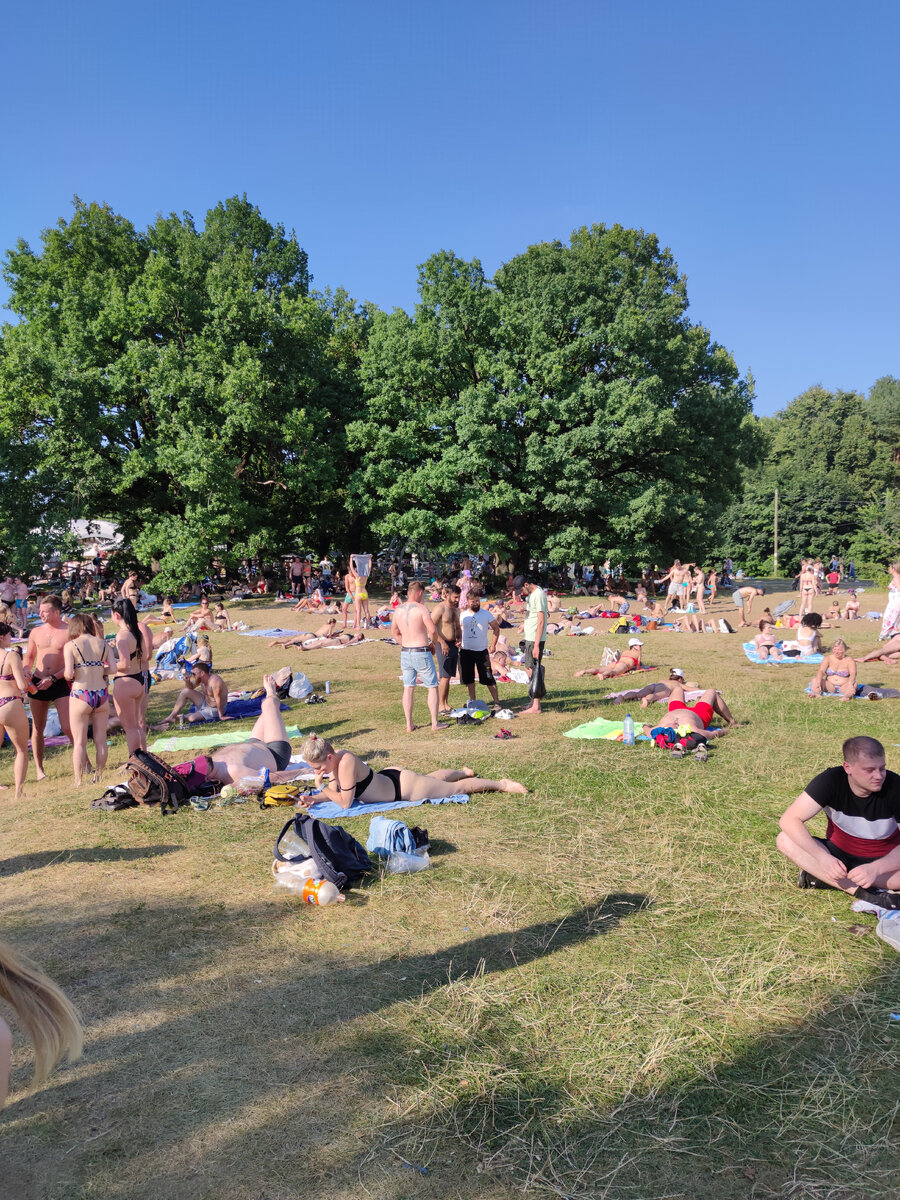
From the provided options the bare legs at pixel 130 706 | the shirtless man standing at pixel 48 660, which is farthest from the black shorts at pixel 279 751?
the shirtless man standing at pixel 48 660

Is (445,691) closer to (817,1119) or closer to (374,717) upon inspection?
(374,717)

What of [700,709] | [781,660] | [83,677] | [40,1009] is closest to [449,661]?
[700,709]

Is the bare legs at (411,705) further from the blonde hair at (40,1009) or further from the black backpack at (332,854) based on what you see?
the blonde hair at (40,1009)

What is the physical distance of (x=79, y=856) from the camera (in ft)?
20.1

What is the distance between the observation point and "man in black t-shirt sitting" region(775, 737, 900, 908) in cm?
473

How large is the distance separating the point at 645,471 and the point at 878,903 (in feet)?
84.3

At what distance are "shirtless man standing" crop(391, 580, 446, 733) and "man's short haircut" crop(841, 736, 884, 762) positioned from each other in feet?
17.6

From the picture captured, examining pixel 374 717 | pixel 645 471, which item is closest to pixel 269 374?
pixel 645 471

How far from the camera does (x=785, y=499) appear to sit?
48.0 m

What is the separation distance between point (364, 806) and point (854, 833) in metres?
3.93

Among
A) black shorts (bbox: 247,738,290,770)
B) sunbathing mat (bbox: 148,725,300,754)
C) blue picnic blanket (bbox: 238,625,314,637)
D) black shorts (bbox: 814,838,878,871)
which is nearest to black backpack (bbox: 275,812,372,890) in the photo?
black shorts (bbox: 247,738,290,770)

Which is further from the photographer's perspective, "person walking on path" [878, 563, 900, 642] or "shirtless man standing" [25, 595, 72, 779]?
"person walking on path" [878, 563, 900, 642]

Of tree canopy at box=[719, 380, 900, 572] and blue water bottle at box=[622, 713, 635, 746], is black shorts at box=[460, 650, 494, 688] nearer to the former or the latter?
blue water bottle at box=[622, 713, 635, 746]

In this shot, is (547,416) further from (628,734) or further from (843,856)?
(843,856)
